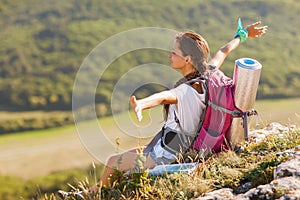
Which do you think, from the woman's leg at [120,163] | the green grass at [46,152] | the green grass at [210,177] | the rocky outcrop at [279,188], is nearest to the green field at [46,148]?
the green grass at [46,152]

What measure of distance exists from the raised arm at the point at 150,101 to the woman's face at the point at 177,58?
0.65 metres

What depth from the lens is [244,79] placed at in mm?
6719

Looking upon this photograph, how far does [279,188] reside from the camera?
4922 millimetres

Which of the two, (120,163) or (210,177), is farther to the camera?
(120,163)

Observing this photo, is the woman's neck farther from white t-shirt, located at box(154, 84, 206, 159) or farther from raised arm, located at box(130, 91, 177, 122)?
raised arm, located at box(130, 91, 177, 122)

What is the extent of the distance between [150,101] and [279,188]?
1.64 metres

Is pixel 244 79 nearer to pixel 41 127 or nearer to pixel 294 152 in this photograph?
pixel 294 152

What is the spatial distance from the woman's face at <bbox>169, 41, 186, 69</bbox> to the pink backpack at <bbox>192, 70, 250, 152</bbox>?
0.40 meters

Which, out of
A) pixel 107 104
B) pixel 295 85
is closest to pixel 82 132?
pixel 107 104

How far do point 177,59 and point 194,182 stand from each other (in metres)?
1.82

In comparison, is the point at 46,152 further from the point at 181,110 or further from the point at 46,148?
the point at 181,110

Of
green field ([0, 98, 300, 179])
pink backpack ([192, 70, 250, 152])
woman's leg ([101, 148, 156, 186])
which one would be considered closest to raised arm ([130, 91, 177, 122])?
pink backpack ([192, 70, 250, 152])

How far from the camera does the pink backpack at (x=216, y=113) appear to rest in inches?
269

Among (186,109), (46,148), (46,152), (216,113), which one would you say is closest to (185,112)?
(186,109)
